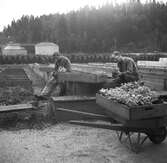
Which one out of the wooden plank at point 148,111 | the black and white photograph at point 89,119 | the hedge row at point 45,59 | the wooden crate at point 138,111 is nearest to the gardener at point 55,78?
the black and white photograph at point 89,119

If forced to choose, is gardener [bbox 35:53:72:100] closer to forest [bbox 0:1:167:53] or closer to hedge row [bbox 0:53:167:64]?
hedge row [bbox 0:53:167:64]

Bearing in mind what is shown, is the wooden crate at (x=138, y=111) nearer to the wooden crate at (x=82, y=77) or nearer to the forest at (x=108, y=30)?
the wooden crate at (x=82, y=77)

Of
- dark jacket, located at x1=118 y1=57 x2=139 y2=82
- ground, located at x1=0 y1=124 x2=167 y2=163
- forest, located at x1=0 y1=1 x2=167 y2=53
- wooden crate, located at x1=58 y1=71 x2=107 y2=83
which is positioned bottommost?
ground, located at x1=0 y1=124 x2=167 y2=163

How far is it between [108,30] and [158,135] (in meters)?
73.1

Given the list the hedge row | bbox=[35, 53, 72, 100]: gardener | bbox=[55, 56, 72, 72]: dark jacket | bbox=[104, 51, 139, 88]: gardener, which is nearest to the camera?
bbox=[104, 51, 139, 88]: gardener

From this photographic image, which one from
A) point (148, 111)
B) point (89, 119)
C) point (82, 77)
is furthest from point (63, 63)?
point (148, 111)

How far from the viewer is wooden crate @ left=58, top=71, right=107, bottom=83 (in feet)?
19.6

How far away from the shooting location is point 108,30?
75.3 m

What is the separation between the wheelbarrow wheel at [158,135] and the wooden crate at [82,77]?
2047 mm

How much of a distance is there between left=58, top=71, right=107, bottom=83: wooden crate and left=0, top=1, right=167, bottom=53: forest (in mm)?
62720

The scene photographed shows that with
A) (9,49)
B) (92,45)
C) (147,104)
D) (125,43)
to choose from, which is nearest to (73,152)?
(147,104)

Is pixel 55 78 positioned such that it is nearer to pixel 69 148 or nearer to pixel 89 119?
pixel 89 119

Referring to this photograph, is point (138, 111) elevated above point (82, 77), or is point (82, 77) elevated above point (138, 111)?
point (82, 77)

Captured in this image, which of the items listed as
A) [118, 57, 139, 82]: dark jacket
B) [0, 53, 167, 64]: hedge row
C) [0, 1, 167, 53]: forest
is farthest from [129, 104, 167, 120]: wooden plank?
[0, 1, 167, 53]: forest
